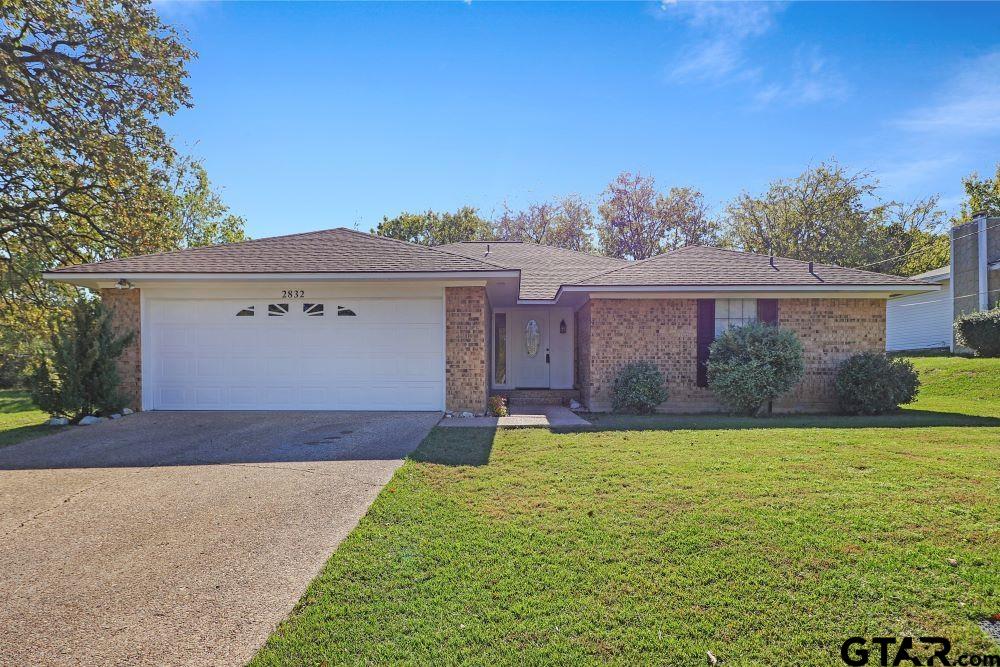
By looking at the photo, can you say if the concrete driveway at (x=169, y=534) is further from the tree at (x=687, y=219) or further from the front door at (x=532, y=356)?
the tree at (x=687, y=219)

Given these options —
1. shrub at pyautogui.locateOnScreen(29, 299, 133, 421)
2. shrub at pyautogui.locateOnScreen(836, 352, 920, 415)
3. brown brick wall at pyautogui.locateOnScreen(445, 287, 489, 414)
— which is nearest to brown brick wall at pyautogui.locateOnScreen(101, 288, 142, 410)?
shrub at pyautogui.locateOnScreen(29, 299, 133, 421)

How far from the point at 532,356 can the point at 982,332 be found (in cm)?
1345

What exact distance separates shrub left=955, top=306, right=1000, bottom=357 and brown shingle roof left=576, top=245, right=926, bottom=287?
6.24 m

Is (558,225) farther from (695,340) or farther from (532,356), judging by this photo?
(695,340)

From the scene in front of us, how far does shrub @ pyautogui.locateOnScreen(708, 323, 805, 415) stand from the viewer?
32.8ft

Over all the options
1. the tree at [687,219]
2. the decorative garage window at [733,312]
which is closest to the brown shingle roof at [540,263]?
the decorative garage window at [733,312]

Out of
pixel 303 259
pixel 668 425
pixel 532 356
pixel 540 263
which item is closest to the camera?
pixel 668 425

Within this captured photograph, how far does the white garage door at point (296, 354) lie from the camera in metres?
10.2

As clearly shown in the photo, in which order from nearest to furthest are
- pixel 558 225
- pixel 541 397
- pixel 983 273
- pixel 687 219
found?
pixel 541 397 < pixel 983 273 < pixel 687 219 < pixel 558 225

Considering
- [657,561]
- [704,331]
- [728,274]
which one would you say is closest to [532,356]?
[704,331]

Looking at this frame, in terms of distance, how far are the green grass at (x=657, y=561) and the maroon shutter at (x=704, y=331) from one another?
189 inches

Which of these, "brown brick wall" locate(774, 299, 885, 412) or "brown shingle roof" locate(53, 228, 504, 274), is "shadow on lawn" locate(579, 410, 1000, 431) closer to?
"brown brick wall" locate(774, 299, 885, 412)

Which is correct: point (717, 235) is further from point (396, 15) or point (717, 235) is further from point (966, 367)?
point (396, 15)

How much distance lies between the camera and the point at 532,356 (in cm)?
1428
